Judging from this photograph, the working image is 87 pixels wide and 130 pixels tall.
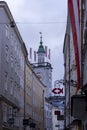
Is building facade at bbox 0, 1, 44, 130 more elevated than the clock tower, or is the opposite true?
the clock tower

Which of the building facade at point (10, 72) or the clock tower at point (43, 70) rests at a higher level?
the clock tower at point (43, 70)

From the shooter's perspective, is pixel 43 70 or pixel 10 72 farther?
pixel 43 70

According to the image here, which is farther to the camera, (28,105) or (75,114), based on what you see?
(28,105)

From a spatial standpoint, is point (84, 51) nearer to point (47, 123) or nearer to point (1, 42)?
point (1, 42)

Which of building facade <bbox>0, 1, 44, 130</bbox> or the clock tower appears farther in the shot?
the clock tower

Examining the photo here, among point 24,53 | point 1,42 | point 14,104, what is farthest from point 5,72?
point 24,53

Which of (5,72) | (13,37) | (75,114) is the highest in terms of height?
(13,37)

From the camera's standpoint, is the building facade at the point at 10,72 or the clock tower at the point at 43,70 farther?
the clock tower at the point at 43,70

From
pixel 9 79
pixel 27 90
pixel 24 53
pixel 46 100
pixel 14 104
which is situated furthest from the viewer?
pixel 46 100

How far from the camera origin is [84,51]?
22.8 meters

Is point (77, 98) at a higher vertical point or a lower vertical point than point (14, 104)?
lower

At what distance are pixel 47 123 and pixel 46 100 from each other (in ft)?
30.1

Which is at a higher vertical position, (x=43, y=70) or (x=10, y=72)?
(x=43, y=70)

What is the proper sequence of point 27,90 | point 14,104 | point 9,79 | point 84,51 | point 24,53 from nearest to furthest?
point 84,51, point 9,79, point 14,104, point 24,53, point 27,90
